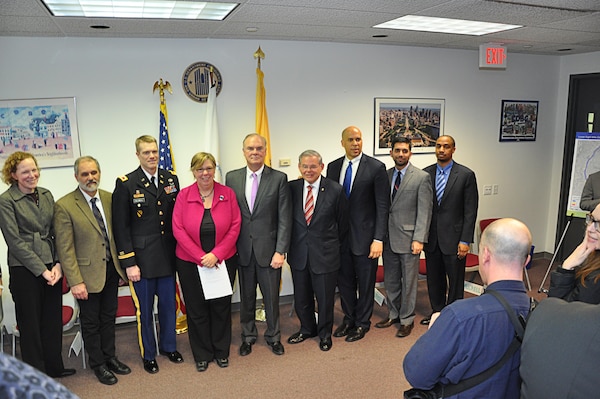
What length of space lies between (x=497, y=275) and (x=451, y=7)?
2.44m

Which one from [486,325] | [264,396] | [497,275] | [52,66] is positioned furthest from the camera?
[52,66]

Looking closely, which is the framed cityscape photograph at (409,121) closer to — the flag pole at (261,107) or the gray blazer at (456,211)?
the gray blazer at (456,211)

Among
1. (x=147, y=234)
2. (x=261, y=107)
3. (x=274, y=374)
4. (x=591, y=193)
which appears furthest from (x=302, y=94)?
(x=591, y=193)

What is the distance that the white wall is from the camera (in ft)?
13.6

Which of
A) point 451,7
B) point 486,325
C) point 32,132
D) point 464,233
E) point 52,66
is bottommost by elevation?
point 464,233

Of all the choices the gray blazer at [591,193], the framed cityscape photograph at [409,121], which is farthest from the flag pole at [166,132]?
the gray blazer at [591,193]

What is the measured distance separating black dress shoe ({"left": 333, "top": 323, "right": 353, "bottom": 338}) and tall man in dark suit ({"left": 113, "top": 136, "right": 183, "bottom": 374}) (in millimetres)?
1499

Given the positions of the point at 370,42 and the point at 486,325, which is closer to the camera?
the point at 486,325

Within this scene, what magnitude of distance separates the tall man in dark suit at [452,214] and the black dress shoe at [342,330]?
1.03 metres

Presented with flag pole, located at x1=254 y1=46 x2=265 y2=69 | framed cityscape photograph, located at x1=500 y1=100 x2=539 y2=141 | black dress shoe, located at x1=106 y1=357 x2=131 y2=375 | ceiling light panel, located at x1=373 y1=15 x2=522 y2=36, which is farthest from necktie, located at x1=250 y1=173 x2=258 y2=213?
framed cityscape photograph, located at x1=500 y1=100 x2=539 y2=141

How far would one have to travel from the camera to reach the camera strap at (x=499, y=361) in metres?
1.58

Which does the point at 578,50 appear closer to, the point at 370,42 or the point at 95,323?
the point at 370,42

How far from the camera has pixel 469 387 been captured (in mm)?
1646

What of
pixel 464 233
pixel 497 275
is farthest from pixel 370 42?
pixel 497 275
